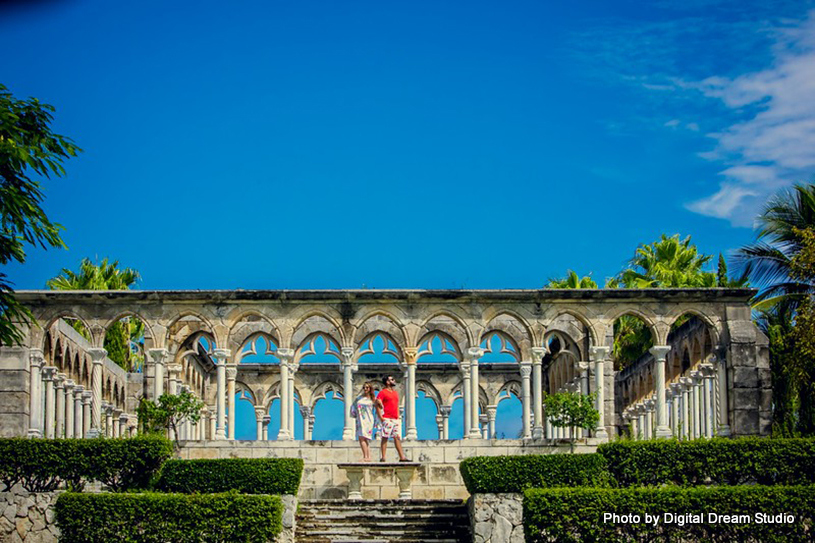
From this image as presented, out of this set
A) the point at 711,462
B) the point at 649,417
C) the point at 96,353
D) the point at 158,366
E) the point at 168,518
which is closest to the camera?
the point at 168,518

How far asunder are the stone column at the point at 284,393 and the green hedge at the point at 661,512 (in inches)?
452

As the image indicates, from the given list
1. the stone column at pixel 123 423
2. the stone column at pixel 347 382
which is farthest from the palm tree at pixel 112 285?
the stone column at pixel 347 382

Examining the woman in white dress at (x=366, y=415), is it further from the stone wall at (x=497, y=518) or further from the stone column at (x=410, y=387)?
the stone wall at (x=497, y=518)

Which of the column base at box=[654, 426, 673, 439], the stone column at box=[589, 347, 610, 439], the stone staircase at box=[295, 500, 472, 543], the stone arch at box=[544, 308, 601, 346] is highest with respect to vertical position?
the stone arch at box=[544, 308, 601, 346]

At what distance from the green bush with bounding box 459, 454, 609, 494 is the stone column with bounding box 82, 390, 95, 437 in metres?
16.5

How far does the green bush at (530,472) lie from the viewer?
30.5m

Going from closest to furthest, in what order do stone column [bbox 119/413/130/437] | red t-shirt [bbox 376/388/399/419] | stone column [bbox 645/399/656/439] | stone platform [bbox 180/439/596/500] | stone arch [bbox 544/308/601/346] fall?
red t-shirt [bbox 376/388/399/419] → stone platform [bbox 180/439/596/500] → stone arch [bbox 544/308/601/346] → stone column [bbox 645/399/656/439] → stone column [bbox 119/413/130/437]

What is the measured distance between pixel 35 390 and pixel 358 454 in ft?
30.3

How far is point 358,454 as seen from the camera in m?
37.3

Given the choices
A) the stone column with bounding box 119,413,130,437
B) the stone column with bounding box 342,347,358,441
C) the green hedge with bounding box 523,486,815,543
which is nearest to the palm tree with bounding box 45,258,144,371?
the stone column with bounding box 119,413,130,437

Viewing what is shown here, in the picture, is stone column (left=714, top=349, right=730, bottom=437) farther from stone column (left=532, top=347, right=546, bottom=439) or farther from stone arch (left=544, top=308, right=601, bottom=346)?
stone column (left=532, top=347, right=546, bottom=439)

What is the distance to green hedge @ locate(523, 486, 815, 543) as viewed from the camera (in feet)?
94.3

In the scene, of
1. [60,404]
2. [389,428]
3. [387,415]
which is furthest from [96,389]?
[389,428]

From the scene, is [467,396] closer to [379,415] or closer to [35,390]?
[379,415]
